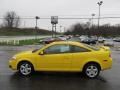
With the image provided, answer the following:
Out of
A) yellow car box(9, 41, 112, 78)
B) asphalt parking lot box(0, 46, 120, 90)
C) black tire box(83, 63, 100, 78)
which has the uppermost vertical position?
yellow car box(9, 41, 112, 78)

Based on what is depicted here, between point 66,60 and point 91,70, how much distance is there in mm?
1026

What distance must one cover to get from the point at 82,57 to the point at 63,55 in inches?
28.8

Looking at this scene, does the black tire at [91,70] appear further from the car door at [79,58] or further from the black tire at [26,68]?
the black tire at [26,68]

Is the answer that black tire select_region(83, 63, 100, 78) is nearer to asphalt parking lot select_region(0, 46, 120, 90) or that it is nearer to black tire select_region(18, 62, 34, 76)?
asphalt parking lot select_region(0, 46, 120, 90)

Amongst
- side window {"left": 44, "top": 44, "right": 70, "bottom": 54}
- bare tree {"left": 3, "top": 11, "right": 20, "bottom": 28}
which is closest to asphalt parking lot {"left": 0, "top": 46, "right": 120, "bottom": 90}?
side window {"left": 44, "top": 44, "right": 70, "bottom": 54}

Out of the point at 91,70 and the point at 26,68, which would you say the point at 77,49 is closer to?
the point at 91,70

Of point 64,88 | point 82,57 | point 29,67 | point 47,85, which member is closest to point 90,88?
point 64,88

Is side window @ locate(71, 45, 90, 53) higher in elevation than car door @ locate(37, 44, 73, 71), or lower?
higher

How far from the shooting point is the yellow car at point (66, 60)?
11430 mm

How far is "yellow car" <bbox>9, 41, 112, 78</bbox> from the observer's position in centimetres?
1143

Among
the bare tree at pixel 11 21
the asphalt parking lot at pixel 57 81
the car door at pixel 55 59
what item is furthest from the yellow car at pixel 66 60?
the bare tree at pixel 11 21

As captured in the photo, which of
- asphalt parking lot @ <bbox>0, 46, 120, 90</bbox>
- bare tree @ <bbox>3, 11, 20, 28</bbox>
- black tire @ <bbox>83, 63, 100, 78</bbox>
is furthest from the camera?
bare tree @ <bbox>3, 11, 20, 28</bbox>

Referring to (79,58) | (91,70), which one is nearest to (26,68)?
(79,58)

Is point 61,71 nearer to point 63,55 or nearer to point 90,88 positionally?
point 63,55
